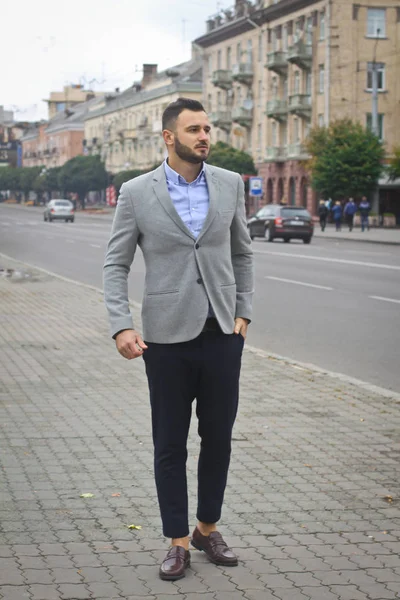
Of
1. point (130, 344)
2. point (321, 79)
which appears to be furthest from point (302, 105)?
point (130, 344)

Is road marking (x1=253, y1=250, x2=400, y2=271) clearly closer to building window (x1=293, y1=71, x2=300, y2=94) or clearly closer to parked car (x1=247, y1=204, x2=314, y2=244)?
parked car (x1=247, y1=204, x2=314, y2=244)

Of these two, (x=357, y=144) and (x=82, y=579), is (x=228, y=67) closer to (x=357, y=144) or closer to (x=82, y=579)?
(x=357, y=144)

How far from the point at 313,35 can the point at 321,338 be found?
59.8m

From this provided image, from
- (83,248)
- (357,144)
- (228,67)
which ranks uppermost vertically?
(228,67)

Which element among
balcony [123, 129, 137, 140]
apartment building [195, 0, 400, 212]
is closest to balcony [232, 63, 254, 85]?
apartment building [195, 0, 400, 212]

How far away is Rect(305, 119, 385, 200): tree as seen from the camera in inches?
2223

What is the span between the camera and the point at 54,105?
175750 mm

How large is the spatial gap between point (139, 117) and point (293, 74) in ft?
136

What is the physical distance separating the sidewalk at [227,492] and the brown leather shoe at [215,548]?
4cm

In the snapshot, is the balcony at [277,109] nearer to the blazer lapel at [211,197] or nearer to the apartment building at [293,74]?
the apartment building at [293,74]

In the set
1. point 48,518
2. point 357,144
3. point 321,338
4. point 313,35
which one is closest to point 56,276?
point 321,338

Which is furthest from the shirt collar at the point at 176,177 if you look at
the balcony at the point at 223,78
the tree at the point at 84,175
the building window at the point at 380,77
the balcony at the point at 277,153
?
the tree at the point at 84,175

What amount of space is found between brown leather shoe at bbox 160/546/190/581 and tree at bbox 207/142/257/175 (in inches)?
2778

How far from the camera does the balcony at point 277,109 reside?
74.5 m
